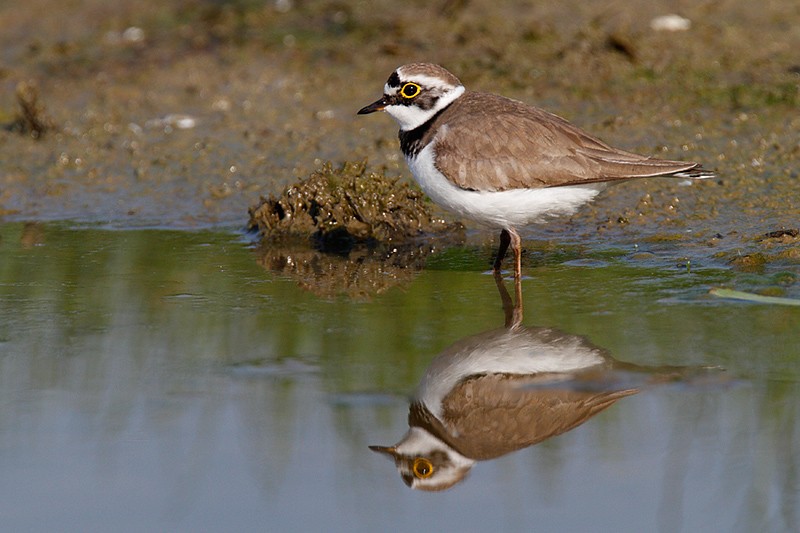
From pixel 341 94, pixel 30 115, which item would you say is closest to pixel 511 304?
pixel 341 94

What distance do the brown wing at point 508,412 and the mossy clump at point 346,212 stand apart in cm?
324

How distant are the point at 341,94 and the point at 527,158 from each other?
14.3 feet

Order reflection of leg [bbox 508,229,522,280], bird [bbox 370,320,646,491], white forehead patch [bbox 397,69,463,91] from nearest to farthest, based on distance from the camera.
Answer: bird [bbox 370,320,646,491], reflection of leg [bbox 508,229,522,280], white forehead patch [bbox 397,69,463,91]

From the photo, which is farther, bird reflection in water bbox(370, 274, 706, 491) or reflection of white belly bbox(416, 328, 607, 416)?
reflection of white belly bbox(416, 328, 607, 416)

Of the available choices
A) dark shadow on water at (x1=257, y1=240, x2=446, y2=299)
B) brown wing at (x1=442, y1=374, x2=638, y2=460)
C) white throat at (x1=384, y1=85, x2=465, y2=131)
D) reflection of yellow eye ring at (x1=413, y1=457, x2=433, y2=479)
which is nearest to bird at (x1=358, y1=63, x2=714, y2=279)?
white throat at (x1=384, y1=85, x2=465, y2=131)

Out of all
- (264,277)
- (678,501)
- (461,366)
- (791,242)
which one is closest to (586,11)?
(791,242)

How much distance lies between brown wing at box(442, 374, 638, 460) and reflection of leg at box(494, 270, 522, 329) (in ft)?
3.03

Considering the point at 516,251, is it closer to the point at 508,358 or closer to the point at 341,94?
the point at 508,358

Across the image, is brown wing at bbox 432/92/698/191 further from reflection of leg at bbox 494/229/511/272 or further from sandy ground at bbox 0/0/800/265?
sandy ground at bbox 0/0/800/265

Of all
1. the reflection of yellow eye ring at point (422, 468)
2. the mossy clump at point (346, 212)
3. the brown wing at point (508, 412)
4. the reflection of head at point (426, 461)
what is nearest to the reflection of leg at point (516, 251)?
the mossy clump at point (346, 212)

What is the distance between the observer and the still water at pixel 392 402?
13.8 ft

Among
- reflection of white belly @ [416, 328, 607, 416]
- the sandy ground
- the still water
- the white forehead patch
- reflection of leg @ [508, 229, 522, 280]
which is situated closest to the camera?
the still water

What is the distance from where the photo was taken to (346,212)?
28.1ft

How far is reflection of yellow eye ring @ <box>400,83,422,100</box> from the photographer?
7641 millimetres
